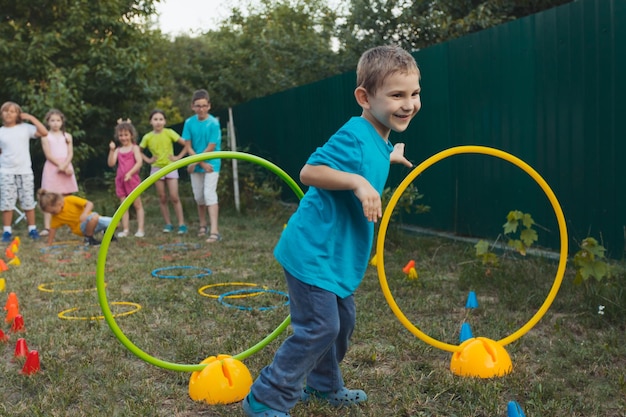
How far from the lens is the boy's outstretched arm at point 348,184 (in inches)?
97.3

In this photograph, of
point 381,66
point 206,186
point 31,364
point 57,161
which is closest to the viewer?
point 381,66

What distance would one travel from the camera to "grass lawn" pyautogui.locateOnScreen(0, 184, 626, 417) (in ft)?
10.2

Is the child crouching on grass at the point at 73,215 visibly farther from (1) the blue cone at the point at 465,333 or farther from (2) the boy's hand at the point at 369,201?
(2) the boy's hand at the point at 369,201

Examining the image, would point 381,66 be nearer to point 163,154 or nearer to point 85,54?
point 163,154

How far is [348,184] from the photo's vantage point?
256 centimetres

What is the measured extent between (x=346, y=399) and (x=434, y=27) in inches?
489

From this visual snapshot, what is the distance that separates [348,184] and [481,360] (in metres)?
1.40

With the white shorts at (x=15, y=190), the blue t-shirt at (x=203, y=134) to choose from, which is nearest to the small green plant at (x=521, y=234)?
the blue t-shirt at (x=203, y=134)

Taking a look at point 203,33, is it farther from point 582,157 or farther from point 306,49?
point 582,157

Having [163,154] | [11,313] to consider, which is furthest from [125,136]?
[11,313]

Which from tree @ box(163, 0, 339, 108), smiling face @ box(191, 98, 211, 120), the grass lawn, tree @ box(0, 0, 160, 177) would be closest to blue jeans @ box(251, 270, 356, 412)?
the grass lawn

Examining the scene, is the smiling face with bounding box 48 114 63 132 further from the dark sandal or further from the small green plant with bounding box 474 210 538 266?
the small green plant with bounding box 474 210 538 266

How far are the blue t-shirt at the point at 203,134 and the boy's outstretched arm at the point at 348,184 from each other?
5.79 meters

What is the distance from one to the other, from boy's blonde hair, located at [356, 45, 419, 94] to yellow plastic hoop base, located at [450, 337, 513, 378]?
1.52m
